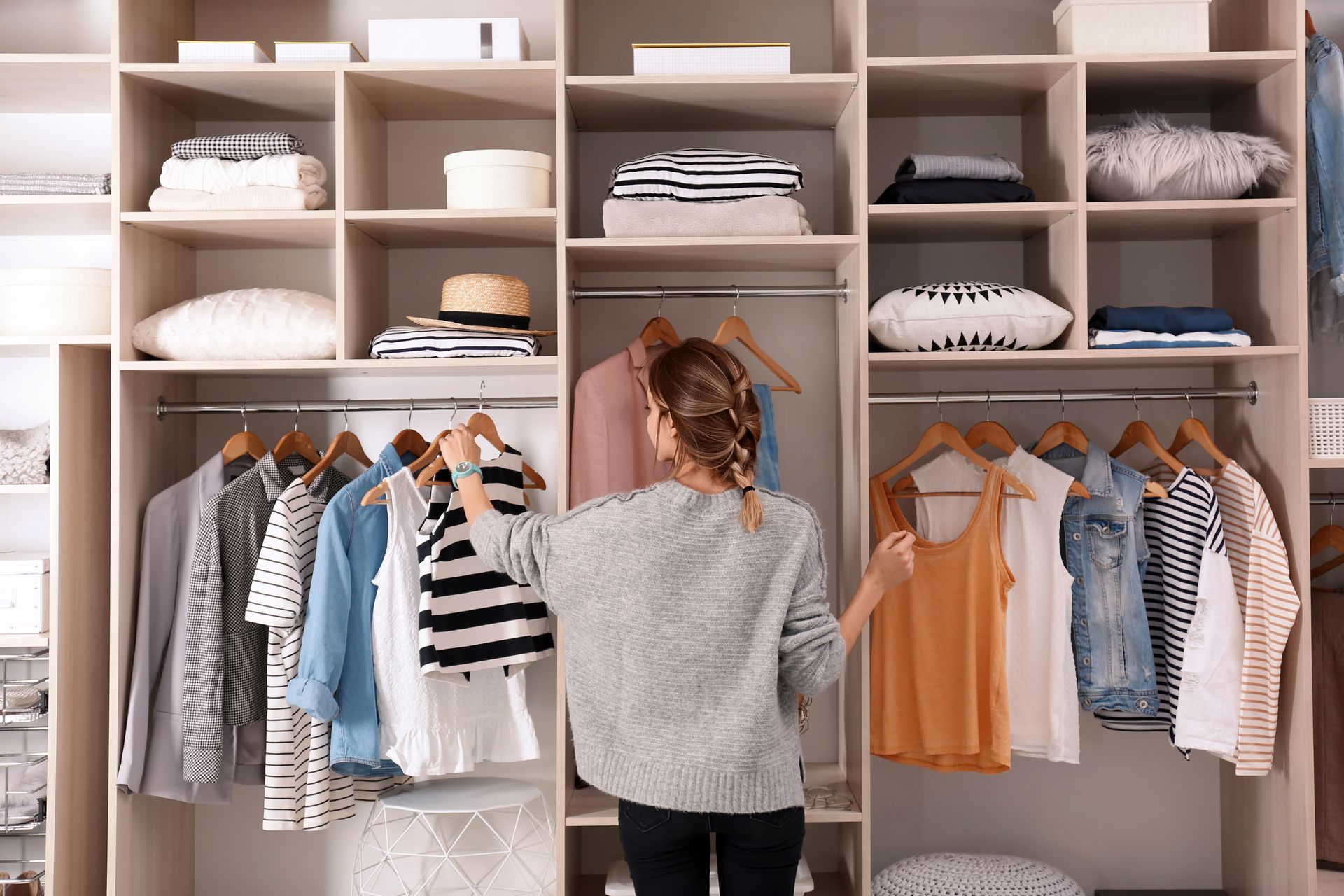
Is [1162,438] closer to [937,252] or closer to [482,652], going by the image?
[937,252]

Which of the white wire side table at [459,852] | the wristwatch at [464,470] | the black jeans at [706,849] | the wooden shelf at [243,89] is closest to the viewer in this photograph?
the black jeans at [706,849]

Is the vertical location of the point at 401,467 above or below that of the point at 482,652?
above

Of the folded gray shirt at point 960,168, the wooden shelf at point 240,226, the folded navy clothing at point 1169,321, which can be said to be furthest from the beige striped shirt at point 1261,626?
the wooden shelf at point 240,226

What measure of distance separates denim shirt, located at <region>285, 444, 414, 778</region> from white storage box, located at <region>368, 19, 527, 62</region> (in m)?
0.96

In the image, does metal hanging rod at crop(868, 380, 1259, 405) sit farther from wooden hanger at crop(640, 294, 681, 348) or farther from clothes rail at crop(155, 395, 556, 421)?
clothes rail at crop(155, 395, 556, 421)

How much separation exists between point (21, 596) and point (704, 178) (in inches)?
72.4

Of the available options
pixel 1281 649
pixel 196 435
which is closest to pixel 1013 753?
pixel 1281 649

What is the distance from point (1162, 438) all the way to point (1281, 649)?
66 centimetres

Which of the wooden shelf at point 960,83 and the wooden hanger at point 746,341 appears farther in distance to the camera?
the wooden hanger at point 746,341

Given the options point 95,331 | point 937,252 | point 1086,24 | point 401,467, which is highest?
point 1086,24

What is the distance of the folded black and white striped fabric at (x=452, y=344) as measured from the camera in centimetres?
231

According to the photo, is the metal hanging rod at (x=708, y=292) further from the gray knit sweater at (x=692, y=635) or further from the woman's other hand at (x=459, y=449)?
the gray knit sweater at (x=692, y=635)

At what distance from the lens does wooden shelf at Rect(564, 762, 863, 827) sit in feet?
7.33

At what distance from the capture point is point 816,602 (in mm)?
1690
